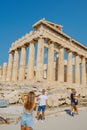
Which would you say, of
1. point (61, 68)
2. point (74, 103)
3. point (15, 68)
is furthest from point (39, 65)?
point (74, 103)

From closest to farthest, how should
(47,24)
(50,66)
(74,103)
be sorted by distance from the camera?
(74,103) → (47,24) → (50,66)

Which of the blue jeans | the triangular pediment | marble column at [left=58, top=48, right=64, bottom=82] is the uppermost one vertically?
the triangular pediment

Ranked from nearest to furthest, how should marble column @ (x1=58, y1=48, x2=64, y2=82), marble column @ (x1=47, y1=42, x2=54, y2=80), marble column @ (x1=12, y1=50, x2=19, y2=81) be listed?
marble column @ (x1=47, y1=42, x2=54, y2=80) < marble column @ (x1=58, y1=48, x2=64, y2=82) < marble column @ (x1=12, y1=50, x2=19, y2=81)

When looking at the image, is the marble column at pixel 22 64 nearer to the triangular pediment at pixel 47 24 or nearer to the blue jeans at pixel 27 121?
the triangular pediment at pixel 47 24

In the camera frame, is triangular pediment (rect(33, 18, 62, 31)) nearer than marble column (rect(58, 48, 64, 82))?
Yes

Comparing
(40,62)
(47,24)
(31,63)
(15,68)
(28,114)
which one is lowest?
(28,114)

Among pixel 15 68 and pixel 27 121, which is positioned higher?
pixel 15 68

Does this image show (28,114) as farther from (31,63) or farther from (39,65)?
(31,63)

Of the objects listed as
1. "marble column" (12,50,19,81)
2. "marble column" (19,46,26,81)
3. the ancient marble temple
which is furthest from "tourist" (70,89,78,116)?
"marble column" (12,50,19,81)

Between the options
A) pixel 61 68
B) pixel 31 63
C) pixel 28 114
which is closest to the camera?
pixel 28 114

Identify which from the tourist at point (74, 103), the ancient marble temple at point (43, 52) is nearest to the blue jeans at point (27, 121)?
the tourist at point (74, 103)

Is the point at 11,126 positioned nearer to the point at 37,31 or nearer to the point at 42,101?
the point at 42,101

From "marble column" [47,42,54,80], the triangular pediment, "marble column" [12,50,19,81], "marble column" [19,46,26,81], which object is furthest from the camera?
"marble column" [12,50,19,81]

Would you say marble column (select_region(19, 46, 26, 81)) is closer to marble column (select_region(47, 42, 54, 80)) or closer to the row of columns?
the row of columns
